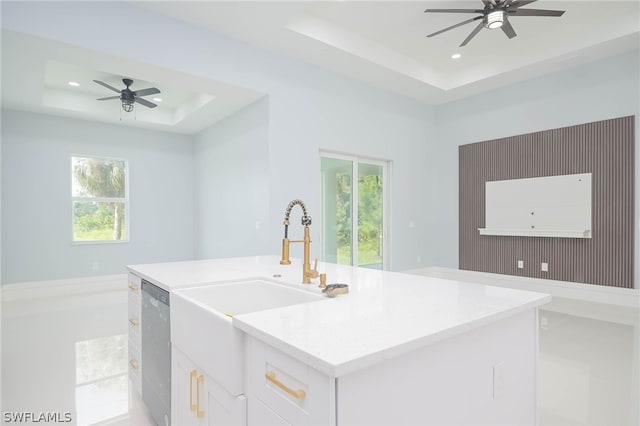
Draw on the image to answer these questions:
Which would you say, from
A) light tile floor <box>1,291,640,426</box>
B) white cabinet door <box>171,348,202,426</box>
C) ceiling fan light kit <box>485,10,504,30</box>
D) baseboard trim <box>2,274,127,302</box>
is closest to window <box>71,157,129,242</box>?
baseboard trim <box>2,274,127,302</box>

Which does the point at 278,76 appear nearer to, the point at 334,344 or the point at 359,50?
the point at 359,50

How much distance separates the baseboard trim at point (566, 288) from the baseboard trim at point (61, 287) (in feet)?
16.7

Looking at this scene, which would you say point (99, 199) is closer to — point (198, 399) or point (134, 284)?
point (134, 284)

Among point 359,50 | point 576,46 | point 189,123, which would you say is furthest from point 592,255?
point 189,123

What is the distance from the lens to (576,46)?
4.31 metres

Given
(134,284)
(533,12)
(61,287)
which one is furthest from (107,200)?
(533,12)

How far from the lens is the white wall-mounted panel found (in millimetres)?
4652

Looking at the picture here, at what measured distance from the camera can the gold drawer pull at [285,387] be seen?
2.77 ft

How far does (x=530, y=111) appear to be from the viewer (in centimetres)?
515

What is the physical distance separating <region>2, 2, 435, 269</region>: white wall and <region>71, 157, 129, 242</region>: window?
3.18m

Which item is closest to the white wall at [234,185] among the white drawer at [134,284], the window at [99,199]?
the window at [99,199]

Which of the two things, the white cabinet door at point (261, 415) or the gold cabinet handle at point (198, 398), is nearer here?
the white cabinet door at point (261, 415)

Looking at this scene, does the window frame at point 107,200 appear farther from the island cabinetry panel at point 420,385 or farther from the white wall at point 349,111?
the island cabinetry panel at point 420,385

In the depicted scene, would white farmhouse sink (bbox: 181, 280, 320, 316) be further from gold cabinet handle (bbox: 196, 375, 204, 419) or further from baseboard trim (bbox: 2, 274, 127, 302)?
baseboard trim (bbox: 2, 274, 127, 302)
